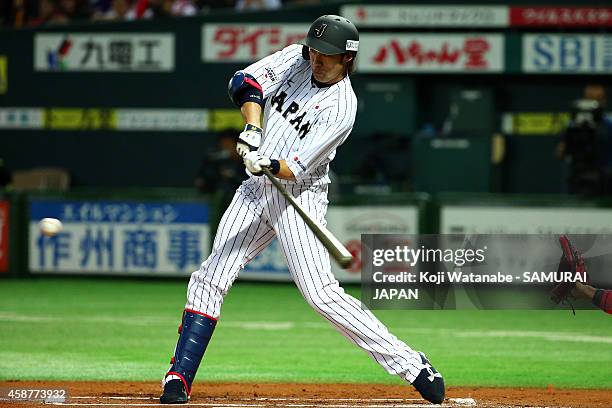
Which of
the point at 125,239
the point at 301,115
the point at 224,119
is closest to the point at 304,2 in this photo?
the point at 224,119

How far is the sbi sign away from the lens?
594 inches

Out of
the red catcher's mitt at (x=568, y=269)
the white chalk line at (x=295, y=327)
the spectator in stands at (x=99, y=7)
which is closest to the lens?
the red catcher's mitt at (x=568, y=269)

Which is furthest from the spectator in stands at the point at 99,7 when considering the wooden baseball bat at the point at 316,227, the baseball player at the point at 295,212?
the wooden baseball bat at the point at 316,227

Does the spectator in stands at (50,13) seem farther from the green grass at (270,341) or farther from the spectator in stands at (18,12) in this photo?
the green grass at (270,341)

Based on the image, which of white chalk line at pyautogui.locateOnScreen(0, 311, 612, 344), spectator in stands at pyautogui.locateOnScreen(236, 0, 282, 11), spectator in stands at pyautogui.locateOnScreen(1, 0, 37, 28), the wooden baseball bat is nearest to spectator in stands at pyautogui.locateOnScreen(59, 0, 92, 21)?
spectator in stands at pyautogui.locateOnScreen(1, 0, 37, 28)

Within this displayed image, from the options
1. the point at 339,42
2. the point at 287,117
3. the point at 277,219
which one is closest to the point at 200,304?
the point at 277,219

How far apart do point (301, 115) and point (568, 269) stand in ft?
A: 5.56

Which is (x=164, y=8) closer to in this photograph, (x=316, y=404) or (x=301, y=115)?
(x=301, y=115)

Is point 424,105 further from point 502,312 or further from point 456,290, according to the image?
point 456,290

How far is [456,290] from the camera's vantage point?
6.56 meters

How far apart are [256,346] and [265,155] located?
3439 mm

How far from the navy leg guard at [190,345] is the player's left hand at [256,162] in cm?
81

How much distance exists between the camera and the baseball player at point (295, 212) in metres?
5.84

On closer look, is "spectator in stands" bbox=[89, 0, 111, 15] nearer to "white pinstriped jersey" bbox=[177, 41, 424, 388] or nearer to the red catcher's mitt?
"white pinstriped jersey" bbox=[177, 41, 424, 388]
